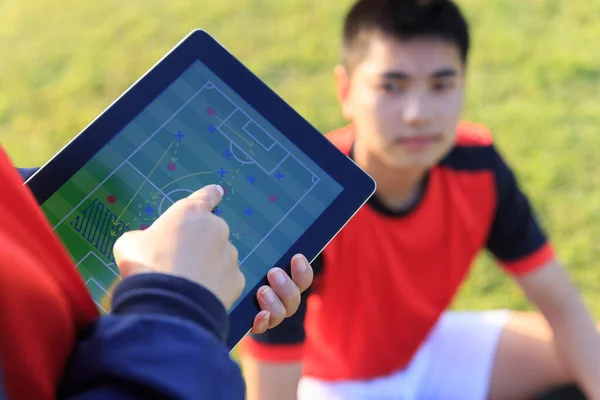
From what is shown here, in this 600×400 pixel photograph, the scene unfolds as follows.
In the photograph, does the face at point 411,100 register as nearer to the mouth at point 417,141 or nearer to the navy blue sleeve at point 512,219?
the mouth at point 417,141

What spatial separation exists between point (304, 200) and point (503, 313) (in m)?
0.77

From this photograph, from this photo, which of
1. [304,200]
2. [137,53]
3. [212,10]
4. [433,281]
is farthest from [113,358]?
[212,10]

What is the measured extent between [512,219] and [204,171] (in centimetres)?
71

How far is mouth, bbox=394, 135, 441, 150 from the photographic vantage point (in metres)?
1.09

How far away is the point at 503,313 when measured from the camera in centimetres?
134

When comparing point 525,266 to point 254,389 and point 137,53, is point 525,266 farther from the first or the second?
point 137,53

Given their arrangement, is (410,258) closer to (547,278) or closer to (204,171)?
(547,278)

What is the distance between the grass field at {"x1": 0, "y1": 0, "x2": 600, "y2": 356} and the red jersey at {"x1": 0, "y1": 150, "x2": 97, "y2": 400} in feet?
4.26

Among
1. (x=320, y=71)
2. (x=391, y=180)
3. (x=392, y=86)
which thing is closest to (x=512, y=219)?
(x=391, y=180)

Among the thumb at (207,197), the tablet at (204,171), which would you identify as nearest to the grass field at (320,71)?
the tablet at (204,171)

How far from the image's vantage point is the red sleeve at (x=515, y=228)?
1.22m

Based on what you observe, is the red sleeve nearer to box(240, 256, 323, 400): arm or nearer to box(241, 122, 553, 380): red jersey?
box(241, 122, 553, 380): red jersey

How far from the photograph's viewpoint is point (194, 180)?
2.34 ft

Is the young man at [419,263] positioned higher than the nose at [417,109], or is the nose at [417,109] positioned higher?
the nose at [417,109]
